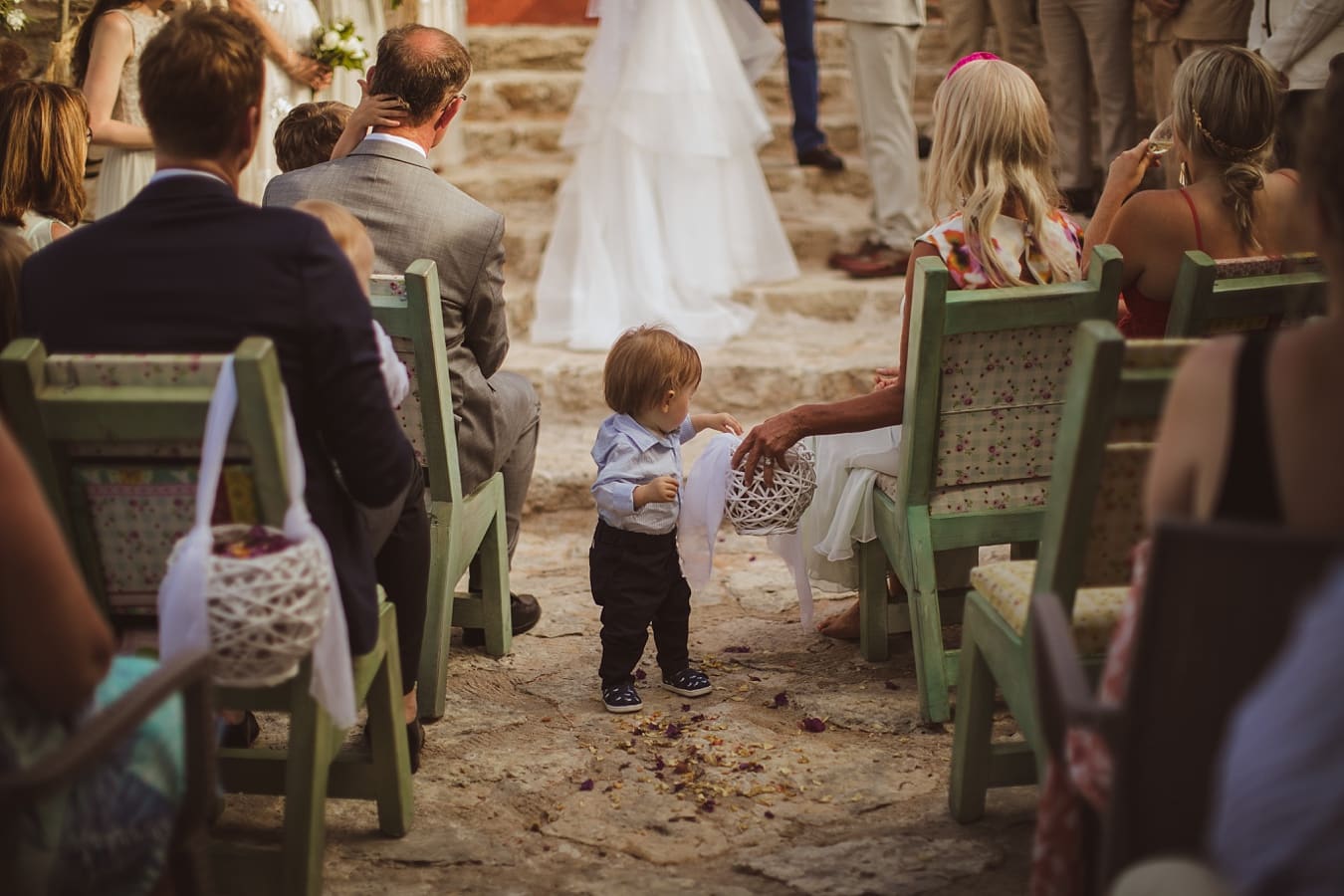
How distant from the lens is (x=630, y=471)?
124 inches

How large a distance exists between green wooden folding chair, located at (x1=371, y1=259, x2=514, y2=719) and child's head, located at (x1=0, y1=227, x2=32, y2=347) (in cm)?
73

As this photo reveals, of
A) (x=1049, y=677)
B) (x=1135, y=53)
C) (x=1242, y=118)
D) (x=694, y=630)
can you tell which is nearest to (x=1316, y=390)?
(x=1049, y=677)

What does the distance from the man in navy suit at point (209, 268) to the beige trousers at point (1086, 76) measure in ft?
15.1

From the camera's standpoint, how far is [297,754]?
7.52 feet

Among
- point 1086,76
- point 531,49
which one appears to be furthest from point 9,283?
point 531,49

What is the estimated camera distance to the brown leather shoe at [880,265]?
609cm

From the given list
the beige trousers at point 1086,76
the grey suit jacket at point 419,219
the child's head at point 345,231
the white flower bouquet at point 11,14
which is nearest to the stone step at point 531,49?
the beige trousers at point 1086,76

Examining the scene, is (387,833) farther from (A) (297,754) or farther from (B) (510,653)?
(B) (510,653)

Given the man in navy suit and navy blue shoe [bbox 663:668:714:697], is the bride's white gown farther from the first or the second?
the man in navy suit

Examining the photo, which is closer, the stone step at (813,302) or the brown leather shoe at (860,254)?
the stone step at (813,302)

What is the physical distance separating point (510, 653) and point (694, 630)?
1.69ft

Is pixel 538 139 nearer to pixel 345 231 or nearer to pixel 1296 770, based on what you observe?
pixel 345 231

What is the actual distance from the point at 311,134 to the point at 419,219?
0.70m

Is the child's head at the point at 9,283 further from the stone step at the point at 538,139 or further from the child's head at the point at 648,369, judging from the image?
the stone step at the point at 538,139
